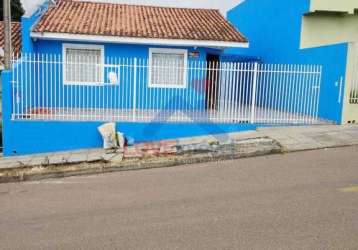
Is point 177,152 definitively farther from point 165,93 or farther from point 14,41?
point 14,41

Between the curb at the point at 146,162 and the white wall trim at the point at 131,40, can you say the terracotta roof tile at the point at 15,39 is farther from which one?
the curb at the point at 146,162

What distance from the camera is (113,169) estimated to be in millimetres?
8391

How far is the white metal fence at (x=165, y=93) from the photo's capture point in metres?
10.7

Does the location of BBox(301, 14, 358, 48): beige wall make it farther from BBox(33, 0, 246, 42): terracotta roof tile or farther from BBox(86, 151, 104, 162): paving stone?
BBox(86, 151, 104, 162): paving stone

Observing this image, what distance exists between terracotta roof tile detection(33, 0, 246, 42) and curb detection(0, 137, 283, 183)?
17.5 feet

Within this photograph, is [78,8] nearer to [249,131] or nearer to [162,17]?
[162,17]

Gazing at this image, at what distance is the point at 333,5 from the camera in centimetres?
1434

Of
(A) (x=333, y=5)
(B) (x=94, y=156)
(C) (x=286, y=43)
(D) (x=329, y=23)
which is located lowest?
(B) (x=94, y=156)

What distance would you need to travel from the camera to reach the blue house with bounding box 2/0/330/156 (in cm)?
1042

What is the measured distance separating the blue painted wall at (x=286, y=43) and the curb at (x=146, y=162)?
347 centimetres

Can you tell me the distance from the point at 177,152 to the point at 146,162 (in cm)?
91

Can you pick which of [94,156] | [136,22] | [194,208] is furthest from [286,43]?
[194,208]

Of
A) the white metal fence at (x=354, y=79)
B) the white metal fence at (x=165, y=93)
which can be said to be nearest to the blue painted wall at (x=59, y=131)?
the white metal fence at (x=165, y=93)

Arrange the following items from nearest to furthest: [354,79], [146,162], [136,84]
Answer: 1. [146,162]
2. [354,79]
3. [136,84]
